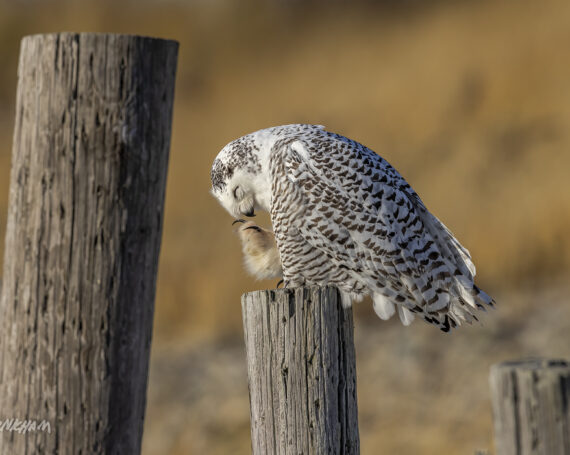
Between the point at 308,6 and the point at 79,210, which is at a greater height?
the point at 308,6

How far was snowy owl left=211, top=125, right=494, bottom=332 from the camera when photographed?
12.3 feet

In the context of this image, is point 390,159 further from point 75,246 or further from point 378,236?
point 75,246

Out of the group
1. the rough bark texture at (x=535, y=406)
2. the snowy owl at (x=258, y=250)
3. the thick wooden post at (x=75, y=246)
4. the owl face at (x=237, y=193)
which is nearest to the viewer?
the rough bark texture at (x=535, y=406)

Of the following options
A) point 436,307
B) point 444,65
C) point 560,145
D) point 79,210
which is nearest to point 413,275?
point 436,307

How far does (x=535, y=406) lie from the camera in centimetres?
221

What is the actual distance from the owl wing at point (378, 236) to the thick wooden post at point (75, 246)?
1.29m

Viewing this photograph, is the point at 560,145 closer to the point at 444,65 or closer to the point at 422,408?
the point at 444,65

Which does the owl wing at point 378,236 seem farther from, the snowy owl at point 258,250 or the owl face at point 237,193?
the snowy owl at point 258,250

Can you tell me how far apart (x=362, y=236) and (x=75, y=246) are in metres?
1.57

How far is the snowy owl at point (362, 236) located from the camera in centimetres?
376

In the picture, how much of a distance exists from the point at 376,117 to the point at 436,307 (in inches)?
279

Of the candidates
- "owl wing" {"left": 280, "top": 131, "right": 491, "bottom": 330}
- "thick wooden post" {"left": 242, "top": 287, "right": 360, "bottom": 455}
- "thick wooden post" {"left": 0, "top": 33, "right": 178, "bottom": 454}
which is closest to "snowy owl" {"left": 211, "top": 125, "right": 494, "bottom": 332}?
"owl wing" {"left": 280, "top": 131, "right": 491, "bottom": 330}

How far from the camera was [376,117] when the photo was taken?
1057 cm

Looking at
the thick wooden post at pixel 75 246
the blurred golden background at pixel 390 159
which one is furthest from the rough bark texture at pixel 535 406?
the blurred golden background at pixel 390 159
